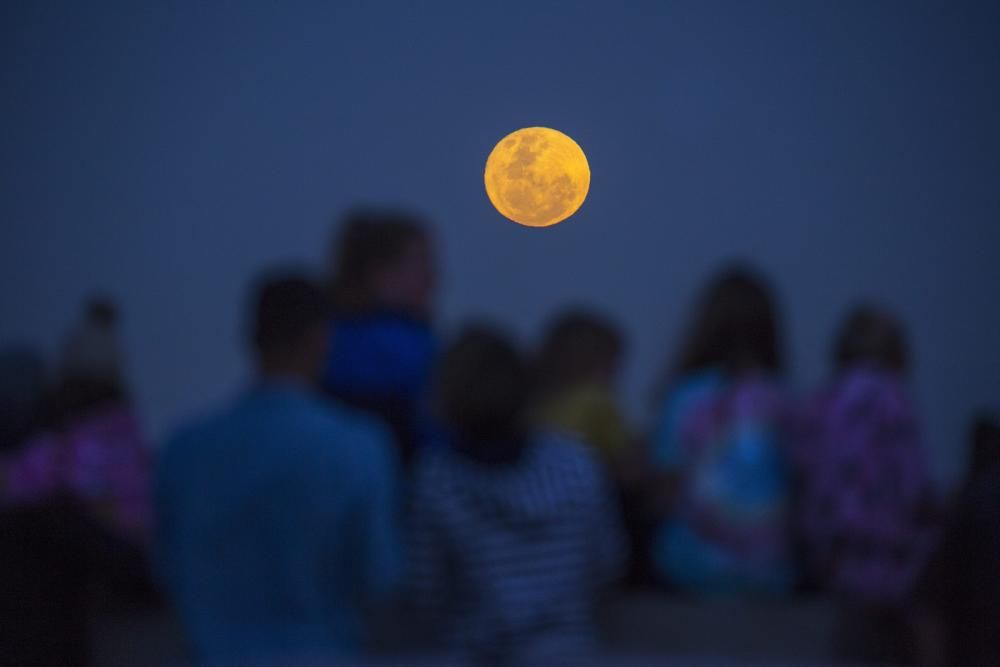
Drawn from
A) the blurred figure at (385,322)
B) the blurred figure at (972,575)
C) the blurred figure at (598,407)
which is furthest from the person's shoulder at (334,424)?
the blurred figure at (972,575)

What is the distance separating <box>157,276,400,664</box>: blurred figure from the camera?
2.17 m

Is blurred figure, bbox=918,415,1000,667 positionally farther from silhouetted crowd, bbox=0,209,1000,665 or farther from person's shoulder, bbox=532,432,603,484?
person's shoulder, bbox=532,432,603,484

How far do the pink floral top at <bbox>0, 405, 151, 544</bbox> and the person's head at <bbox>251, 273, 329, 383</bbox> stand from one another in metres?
1.03

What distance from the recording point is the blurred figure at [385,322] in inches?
106

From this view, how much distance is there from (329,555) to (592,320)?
1.68 metres

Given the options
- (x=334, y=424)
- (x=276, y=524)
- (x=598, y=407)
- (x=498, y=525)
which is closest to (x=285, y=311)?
(x=334, y=424)

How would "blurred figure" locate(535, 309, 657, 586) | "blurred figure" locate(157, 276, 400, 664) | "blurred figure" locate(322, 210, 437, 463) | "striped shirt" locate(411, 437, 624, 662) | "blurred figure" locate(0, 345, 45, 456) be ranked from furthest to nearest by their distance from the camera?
"blurred figure" locate(0, 345, 45, 456) < "blurred figure" locate(535, 309, 657, 586) < "blurred figure" locate(322, 210, 437, 463) < "striped shirt" locate(411, 437, 624, 662) < "blurred figure" locate(157, 276, 400, 664)

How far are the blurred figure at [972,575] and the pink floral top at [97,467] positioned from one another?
209 cm

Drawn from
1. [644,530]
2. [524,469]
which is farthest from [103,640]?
[644,530]

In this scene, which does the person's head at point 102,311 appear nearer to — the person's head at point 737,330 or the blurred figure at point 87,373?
the blurred figure at point 87,373

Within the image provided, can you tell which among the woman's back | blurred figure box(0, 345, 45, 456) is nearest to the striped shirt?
the woman's back

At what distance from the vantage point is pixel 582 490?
98.9 inches

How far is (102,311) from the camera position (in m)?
4.48

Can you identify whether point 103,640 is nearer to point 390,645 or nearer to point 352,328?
point 390,645
